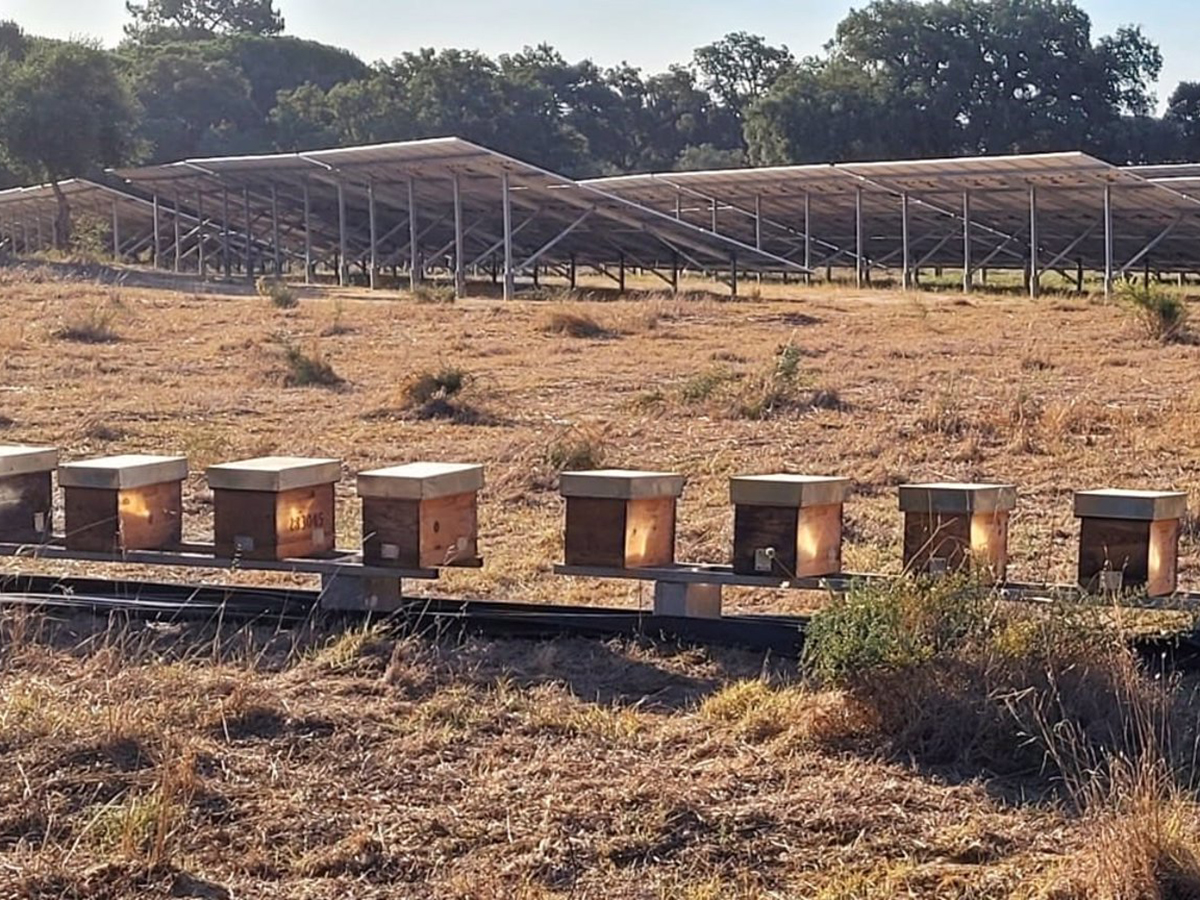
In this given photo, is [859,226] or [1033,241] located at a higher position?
[859,226]

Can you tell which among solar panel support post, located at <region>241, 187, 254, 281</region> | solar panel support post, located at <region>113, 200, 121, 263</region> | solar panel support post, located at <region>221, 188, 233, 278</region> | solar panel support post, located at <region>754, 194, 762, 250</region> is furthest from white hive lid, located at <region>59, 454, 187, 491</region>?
solar panel support post, located at <region>113, 200, 121, 263</region>

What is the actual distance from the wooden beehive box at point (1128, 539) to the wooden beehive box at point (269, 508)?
3186mm

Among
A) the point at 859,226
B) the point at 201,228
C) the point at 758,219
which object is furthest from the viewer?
the point at 201,228

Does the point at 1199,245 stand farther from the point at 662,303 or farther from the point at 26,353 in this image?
the point at 26,353

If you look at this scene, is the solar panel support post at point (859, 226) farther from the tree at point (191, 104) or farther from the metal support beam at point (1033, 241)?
the tree at point (191, 104)

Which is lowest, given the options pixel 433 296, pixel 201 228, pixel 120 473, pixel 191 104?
pixel 120 473

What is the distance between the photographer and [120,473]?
7.48 metres

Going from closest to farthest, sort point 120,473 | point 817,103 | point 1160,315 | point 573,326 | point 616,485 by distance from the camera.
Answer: point 616,485, point 120,473, point 1160,315, point 573,326, point 817,103

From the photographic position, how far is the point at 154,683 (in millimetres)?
6105

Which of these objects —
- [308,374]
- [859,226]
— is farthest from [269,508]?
[859,226]

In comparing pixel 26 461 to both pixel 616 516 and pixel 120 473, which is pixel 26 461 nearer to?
pixel 120 473

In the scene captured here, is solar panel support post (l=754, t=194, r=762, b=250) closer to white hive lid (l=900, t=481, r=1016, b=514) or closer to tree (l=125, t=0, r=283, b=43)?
white hive lid (l=900, t=481, r=1016, b=514)

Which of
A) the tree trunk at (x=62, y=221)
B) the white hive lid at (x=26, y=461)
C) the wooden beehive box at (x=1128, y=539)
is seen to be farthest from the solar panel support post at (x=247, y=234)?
the wooden beehive box at (x=1128, y=539)

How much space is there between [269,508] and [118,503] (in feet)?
2.34
